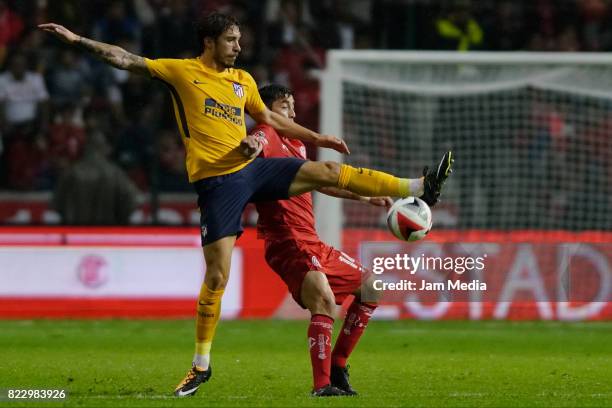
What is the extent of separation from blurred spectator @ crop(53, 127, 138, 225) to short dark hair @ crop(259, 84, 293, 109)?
6.81m

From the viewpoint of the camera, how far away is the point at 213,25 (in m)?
8.02

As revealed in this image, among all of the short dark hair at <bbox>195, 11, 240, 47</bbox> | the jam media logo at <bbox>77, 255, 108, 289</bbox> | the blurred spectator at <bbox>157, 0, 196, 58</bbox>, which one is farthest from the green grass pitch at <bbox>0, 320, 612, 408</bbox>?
the blurred spectator at <bbox>157, 0, 196, 58</bbox>

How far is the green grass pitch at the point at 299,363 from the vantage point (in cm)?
770

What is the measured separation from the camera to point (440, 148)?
1534 centimetres

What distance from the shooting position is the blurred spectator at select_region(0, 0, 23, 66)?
17266 millimetres

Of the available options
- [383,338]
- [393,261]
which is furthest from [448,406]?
[393,261]

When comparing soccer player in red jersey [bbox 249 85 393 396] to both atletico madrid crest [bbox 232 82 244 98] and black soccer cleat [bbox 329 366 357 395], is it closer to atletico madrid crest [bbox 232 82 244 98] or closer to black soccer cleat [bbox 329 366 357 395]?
black soccer cleat [bbox 329 366 357 395]

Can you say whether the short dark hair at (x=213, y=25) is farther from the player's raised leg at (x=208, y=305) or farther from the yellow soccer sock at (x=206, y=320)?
the yellow soccer sock at (x=206, y=320)

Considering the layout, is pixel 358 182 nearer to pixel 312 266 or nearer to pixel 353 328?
pixel 312 266

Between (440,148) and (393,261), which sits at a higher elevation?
(440,148)

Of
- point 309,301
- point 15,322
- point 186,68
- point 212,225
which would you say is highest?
point 186,68

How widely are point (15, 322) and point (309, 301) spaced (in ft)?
23.3

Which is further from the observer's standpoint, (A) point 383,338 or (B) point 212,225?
(A) point 383,338

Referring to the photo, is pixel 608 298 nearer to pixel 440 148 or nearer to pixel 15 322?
pixel 440 148
